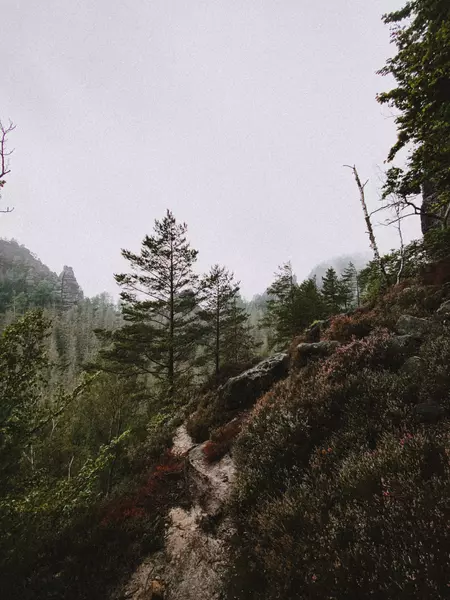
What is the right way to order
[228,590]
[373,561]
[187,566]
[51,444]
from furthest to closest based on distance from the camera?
[51,444] → [187,566] → [228,590] → [373,561]

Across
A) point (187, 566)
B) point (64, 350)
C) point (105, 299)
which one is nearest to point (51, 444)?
point (187, 566)

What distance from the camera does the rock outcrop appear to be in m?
105

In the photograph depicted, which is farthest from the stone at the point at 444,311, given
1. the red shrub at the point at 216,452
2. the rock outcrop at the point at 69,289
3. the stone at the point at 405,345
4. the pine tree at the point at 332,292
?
the rock outcrop at the point at 69,289

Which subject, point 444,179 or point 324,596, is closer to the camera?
point 324,596

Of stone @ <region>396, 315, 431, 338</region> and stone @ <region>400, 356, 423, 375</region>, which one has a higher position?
stone @ <region>396, 315, 431, 338</region>

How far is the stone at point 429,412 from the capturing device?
3920mm

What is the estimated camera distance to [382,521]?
9.06 ft

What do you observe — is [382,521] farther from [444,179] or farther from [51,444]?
[51,444]

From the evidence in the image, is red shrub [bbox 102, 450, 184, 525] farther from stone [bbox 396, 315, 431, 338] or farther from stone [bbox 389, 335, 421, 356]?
stone [bbox 396, 315, 431, 338]

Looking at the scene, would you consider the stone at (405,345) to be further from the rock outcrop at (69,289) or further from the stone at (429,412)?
the rock outcrop at (69,289)

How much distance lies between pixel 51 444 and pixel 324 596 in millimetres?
19052

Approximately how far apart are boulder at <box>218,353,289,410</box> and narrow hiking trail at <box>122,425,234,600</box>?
349 cm

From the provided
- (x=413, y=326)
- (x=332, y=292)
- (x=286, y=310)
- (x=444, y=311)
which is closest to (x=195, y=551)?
(x=413, y=326)

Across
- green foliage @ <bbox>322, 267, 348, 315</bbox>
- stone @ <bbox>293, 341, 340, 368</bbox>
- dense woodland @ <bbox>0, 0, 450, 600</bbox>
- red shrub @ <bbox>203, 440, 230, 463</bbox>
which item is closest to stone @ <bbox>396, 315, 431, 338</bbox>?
dense woodland @ <bbox>0, 0, 450, 600</bbox>
